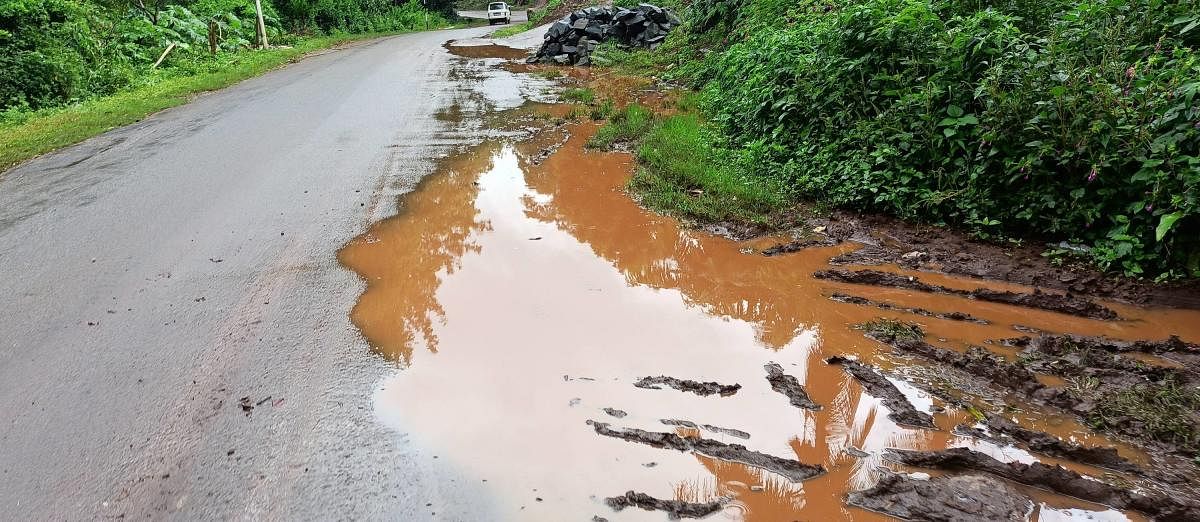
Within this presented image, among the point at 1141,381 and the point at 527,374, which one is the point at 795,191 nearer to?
the point at 1141,381

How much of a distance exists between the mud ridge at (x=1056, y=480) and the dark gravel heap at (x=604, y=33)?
15772mm

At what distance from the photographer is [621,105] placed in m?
11.0

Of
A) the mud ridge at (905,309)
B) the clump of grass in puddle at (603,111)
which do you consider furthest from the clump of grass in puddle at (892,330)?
the clump of grass in puddle at (603,111)

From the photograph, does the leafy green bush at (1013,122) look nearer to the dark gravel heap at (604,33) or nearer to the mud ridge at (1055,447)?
the mud ridge at (1055,447)

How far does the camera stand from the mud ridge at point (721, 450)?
2.81 metres

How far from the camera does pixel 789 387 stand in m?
3.46

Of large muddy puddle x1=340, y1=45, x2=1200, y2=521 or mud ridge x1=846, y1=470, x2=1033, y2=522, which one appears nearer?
mud ridge x1=846, y1=470, x2=1033, y2=522

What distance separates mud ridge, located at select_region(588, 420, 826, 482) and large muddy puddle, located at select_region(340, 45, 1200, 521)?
1.5 inches

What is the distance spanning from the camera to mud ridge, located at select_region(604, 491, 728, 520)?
2.60 metres

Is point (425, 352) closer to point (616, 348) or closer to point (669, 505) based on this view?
point (616, 348)

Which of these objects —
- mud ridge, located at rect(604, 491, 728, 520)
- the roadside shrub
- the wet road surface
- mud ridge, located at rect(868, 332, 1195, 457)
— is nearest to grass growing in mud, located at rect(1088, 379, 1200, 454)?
mud ridge, located at rect(868, 332, 1195, 457)

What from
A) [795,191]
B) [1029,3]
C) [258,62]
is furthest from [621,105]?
[258,62]

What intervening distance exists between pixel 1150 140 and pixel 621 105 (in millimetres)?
7807

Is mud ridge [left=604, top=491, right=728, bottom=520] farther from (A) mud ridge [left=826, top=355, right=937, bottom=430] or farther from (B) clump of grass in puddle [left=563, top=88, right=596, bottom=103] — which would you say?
(B) clump of grass in puddle [left=563, top=88, right=596, bottom=103]
